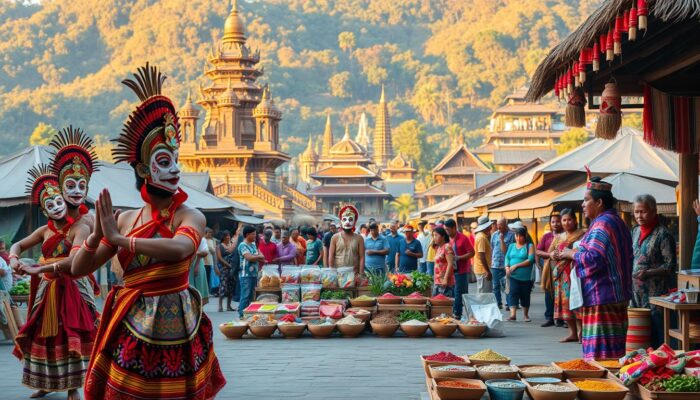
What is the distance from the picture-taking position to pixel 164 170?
18.0 feet

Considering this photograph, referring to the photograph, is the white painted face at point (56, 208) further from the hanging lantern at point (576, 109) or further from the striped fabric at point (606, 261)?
the hanging lantern at point (576, 109)

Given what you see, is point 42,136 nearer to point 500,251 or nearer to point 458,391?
point 500,251

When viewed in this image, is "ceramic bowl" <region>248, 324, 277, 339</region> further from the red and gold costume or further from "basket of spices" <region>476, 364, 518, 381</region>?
the red and gold costume

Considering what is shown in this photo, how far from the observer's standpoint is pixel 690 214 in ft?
34.2

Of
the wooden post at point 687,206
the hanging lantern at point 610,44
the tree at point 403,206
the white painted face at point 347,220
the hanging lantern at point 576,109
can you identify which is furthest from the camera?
the tree at point 403,206

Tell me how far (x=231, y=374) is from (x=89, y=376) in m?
4.02

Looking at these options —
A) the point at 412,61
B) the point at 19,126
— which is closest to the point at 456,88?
the point at 412,61

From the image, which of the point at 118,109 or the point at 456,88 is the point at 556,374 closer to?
the point at 118,109

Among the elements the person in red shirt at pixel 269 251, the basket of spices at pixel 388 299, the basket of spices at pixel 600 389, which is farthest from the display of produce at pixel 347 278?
the basket of spices at pixel 600 389

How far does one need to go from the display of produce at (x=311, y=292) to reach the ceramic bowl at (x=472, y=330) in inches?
92.7

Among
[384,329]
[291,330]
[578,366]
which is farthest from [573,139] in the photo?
[578,366]

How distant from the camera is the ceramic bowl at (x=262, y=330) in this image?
40.2 ft

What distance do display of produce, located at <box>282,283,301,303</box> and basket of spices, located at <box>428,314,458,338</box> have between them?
2.31 m

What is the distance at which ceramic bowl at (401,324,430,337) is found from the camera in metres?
12.3
